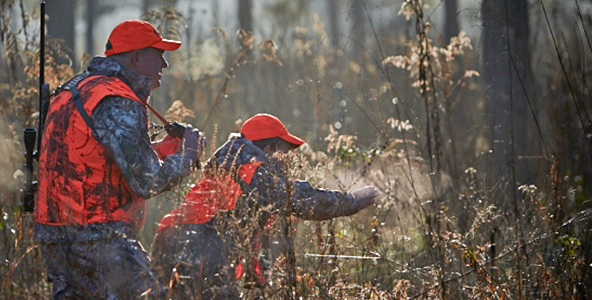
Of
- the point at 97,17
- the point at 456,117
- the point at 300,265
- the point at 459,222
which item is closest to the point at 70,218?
the point at 300,265

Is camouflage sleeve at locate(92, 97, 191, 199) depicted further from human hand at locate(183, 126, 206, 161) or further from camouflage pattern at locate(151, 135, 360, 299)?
camouflage pattern at locate(151, 135, 360, 299)

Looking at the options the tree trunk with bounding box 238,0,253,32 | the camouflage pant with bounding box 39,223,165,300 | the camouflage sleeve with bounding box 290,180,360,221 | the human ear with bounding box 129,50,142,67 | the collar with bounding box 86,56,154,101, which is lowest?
the camouflage pant with bounding box 39,223,165,300

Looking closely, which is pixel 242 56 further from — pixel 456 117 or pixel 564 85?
pixel 456 117

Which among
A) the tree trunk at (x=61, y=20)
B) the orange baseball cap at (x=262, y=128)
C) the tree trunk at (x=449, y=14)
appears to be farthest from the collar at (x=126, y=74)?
the tree trunk at (x=61, y=20)

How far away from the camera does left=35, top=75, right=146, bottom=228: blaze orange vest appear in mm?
3869

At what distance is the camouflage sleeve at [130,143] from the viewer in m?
3.84

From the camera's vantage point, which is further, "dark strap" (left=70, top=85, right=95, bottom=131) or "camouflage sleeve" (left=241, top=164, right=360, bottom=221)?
"camouflage sleeve" (left=241, top=164, right=360, bottom=221)

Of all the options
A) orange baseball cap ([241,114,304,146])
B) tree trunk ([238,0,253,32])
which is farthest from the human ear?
tree trunk ([238,0,253,32])

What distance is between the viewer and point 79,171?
3.88m

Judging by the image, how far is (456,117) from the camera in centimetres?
1203

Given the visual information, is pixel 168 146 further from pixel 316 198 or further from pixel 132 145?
pixel 316 198

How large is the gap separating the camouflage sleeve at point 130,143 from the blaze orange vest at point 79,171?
5cm

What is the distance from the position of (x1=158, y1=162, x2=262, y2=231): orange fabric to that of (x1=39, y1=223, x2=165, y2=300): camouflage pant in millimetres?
292

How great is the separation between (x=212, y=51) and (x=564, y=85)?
10248 mm
